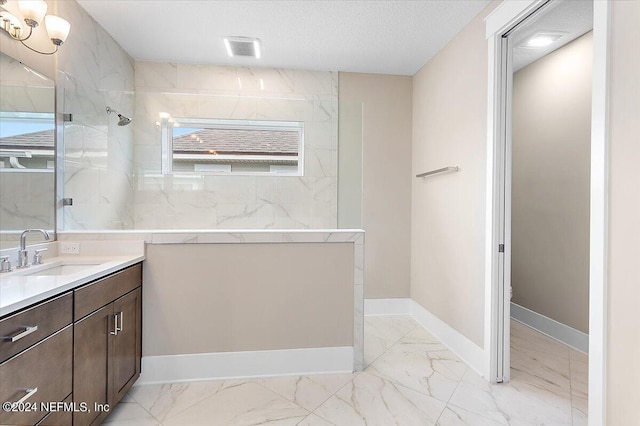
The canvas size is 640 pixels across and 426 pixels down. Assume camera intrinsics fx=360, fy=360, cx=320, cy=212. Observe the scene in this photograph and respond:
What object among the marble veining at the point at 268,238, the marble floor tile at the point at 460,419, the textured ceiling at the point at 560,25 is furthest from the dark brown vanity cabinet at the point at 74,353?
the textured ceiling at the point at 560,25

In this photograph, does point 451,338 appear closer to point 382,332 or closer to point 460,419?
point 382,332

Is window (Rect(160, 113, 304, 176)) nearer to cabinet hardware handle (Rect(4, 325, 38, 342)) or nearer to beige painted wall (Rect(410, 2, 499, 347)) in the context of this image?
beige painted wall (Rect(410, 2, 499, 347))

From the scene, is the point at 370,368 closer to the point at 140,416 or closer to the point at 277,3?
the point at 140,416

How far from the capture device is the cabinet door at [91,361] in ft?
5.00

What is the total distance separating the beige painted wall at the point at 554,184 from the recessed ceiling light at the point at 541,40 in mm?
199

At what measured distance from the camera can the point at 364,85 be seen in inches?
146

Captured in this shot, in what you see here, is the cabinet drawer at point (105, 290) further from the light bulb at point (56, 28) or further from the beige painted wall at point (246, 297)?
the light bulb at point (56, 28)

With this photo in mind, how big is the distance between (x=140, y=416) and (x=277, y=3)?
2646 mm

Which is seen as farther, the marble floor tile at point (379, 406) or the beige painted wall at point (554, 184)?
the beige painted wall at point (554, 184)

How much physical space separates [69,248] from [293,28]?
7.13ft

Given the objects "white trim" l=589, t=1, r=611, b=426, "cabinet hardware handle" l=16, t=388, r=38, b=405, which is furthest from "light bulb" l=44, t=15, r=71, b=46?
"white trim" l=589, t=1, r=611, b=426

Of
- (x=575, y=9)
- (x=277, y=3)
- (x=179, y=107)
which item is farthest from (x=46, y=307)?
(x=575, y=9)

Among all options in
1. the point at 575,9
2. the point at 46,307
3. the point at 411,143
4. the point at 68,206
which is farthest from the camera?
the point at 411,143

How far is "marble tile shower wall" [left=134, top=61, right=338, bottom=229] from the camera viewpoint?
8.54 ft
